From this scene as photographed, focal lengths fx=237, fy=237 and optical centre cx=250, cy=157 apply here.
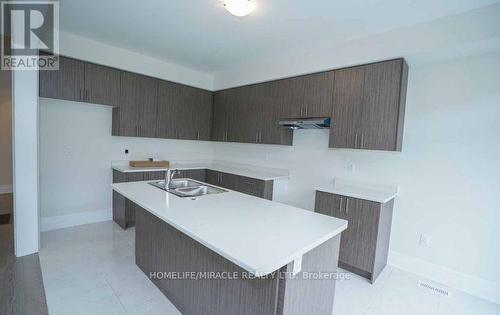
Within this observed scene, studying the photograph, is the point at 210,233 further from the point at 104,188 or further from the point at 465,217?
the point at 104,188

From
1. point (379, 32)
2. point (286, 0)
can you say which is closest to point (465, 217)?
point (379, 32)

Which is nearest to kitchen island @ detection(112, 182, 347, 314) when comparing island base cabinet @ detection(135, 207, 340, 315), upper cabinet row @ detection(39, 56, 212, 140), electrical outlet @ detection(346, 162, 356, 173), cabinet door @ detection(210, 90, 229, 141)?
island base cabinet @ detection(135, 207, 340, 315)

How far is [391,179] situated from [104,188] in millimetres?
4055

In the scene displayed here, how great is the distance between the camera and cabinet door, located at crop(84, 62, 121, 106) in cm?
317

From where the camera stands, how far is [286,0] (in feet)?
6.56

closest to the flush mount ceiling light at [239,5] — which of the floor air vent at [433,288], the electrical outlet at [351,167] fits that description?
the electrical outlet at [351,167]

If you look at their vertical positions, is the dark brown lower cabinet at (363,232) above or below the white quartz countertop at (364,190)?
below

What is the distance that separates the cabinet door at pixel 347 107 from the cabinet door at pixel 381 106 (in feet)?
0.21

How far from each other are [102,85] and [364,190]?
145 inches

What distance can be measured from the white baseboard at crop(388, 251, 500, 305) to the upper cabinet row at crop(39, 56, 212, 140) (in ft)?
11.6

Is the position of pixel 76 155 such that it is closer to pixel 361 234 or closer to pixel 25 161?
pixel 25 161

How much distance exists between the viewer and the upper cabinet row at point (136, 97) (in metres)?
3.01

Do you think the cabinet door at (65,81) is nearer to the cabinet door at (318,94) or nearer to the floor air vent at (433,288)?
the cabinet door at (318,94)

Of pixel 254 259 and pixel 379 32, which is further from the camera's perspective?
pixel 379 32
